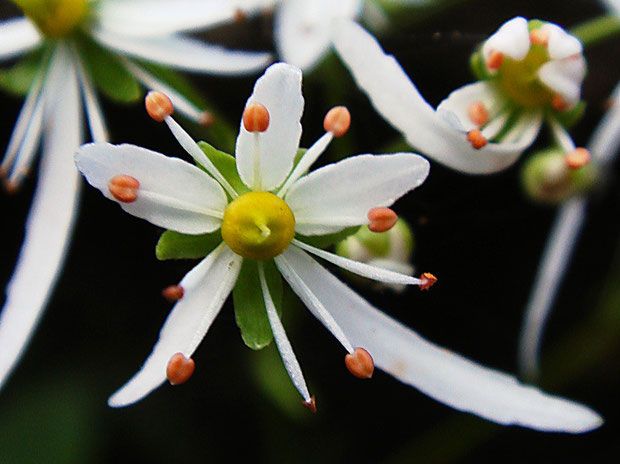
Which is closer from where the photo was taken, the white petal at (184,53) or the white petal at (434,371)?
the white petal at (434,371)

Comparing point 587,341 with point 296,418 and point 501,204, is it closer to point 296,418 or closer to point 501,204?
point 501,204

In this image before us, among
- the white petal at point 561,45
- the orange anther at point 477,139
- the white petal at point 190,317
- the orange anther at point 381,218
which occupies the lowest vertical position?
the white petal at point 190,317

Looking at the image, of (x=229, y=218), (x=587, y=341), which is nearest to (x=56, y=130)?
(x=229, y=218)

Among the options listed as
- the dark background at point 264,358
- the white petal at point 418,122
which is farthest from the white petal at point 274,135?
the dark background at point 264,358

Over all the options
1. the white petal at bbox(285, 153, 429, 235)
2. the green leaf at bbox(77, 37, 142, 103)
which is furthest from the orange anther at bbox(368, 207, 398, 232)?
the green leaf at bbox(77, 37, 142, 103)

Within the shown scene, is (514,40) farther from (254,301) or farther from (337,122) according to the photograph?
(254,301)

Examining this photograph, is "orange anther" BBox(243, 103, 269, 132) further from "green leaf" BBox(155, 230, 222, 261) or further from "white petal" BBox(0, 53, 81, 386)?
"white petal" BBox(0, 53, 81, 386)

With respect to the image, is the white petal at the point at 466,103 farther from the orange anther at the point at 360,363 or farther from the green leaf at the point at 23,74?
the green leaf at the point at 23,74
